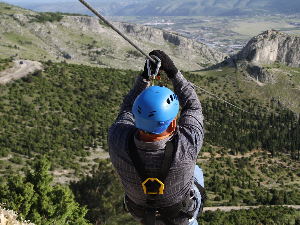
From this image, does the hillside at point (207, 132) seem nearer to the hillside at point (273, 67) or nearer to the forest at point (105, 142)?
A: the forest at point (105, 142)

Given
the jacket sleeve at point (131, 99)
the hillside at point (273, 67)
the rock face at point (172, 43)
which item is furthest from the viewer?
the rock face at point (172, 43)

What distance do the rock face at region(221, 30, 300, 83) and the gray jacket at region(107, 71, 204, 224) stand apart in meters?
77.0

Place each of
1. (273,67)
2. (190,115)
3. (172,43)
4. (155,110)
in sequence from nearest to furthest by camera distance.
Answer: (155,110) → (190,115) → (273,67) → (172,43)

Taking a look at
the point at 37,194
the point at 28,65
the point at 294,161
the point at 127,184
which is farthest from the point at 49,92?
the point at 127,184

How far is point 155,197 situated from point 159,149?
0.68 metres

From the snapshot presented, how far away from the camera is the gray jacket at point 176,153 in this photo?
10.6 feet

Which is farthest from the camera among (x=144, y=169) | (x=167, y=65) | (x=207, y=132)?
(x=207, y=132)

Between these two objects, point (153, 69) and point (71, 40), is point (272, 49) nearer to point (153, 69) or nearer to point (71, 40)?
point (153, 69)

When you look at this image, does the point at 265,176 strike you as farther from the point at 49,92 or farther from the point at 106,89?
the point at 49,92

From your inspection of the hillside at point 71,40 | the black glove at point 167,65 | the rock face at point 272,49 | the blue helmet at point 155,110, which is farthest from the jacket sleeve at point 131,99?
the hillside at point 71,40

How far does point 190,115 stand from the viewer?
3.55 meters

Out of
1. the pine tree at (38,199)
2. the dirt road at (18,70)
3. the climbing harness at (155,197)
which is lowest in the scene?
the dirt road at (18,70)

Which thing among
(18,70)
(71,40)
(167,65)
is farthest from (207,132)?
(71,40)

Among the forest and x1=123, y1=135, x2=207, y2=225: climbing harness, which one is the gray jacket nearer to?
x1=123, y1=135, x2=207, y2=225: climbing harness
